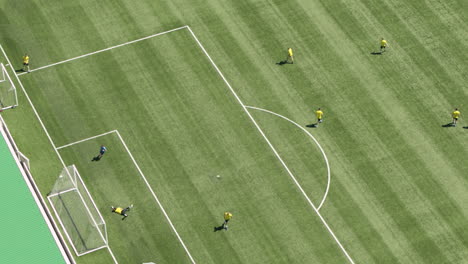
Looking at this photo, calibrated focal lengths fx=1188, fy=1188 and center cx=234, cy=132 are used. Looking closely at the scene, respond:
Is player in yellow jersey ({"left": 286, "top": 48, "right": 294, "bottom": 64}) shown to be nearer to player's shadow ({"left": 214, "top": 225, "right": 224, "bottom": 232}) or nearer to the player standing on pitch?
the player standing on pitch

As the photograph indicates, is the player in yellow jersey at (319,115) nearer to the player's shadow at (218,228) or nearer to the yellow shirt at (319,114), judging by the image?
the yellow shirt at (319,114)

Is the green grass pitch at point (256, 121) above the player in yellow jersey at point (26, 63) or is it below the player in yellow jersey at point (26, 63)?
below

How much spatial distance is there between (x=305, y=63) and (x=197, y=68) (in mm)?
10424

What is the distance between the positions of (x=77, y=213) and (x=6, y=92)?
624 inches

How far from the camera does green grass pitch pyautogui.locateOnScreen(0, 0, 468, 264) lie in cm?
9931

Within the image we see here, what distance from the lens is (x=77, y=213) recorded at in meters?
98.1

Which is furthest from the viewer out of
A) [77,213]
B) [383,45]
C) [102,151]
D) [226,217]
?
[383,45]

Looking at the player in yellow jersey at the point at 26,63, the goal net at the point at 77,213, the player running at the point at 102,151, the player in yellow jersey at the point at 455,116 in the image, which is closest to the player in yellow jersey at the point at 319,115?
the player in yellow jersey at the point at 455,116

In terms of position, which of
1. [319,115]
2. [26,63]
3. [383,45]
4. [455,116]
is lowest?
[455,116]

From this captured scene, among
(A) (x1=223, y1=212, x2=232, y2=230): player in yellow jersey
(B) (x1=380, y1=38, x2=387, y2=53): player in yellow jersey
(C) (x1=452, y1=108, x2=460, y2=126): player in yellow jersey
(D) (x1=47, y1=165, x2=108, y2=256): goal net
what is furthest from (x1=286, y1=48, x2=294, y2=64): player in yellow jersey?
(D) (x1=47, y1=165, x2=108, y2=256): goal net

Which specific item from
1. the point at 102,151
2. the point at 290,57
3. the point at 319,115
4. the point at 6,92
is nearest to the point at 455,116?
the point at 319,115

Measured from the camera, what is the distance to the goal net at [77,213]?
318 feet

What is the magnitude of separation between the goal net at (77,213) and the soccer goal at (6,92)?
38.0ft

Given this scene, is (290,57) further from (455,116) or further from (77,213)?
(77,213)
